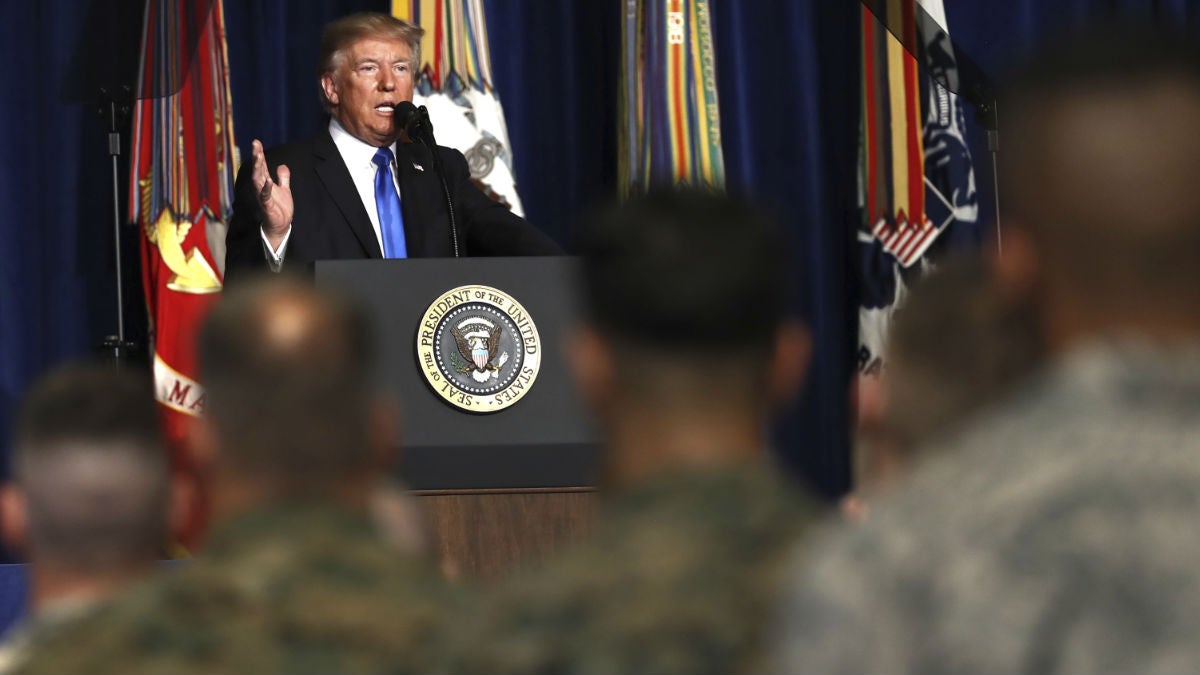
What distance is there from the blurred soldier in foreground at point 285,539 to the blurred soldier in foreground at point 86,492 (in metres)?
0.17

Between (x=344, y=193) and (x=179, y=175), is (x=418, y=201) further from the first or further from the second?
(x=179, y=175)

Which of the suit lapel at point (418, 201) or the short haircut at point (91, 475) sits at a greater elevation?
the suit lapel at point (418, 201)

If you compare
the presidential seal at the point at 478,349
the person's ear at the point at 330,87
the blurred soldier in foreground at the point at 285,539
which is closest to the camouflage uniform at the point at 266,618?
the blurred soldier in foreground at the point at 285,539

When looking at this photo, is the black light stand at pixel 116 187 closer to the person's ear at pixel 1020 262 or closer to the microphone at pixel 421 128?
the microphone at pixel 421 128

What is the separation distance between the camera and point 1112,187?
3.26 feet

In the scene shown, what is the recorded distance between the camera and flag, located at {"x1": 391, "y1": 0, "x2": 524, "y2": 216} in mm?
5785

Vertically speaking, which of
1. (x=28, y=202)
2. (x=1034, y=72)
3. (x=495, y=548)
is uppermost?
(x=28, y=202)

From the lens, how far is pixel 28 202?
20.7 ft

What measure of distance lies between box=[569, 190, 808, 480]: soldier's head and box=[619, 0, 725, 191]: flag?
4659 millimetres

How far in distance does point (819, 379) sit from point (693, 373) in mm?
5567

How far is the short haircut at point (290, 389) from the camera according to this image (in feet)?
4.35

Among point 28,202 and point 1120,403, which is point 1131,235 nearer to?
point 1120,403

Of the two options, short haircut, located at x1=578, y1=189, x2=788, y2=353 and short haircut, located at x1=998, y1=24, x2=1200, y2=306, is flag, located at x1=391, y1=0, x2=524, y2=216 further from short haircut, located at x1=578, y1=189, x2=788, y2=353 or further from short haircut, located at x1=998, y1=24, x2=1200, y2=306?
short haircut, located at x1=998, y1=24, x2=1200, y2=306

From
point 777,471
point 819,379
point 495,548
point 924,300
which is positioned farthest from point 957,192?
point 777,471
